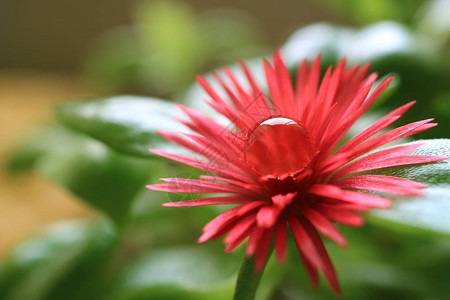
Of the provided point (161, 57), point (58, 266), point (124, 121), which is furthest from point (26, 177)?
point (124, 121)

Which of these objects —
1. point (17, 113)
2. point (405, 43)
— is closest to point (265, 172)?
point (405, 43)

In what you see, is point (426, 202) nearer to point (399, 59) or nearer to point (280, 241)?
point (280, 241)

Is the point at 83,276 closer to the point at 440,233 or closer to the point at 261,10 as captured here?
the point at 440,233

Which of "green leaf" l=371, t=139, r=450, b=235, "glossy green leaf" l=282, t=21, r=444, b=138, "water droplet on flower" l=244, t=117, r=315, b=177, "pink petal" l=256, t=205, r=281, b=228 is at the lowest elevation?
"green leaf" l=371, t=139, r=450, b=235

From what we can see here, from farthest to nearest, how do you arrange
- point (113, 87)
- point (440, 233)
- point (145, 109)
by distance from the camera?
point (113, 87)
point (145, 109)
point (440, 233)

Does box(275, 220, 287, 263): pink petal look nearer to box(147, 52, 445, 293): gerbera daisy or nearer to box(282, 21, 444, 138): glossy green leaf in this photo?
box(147, 52, 445, 293): gerbera daisy

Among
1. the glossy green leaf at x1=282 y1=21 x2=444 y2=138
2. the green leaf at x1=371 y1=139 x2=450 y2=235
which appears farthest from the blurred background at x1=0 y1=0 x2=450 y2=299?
the green leaf at x1=371 y1=139 x2=450 y2=235

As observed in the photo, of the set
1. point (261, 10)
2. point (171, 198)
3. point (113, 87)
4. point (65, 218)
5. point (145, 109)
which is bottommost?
point (171, 198)

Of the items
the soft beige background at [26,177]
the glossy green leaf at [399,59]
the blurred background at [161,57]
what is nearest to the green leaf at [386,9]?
the blurred background at [161,57]
